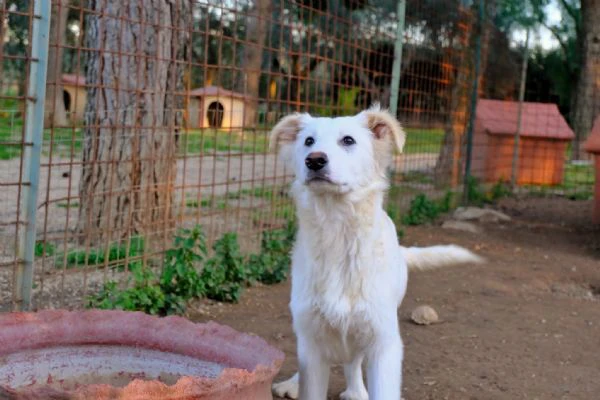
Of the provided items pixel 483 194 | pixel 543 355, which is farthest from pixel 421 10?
pixel 543 355

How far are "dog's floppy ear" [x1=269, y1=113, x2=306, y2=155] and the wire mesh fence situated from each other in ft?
3.29

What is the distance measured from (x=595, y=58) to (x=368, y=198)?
12.8m

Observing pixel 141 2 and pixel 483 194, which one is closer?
pixel 141 2

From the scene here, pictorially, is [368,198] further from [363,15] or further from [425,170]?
[425,170]

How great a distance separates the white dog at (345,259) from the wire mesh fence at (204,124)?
4.41 feet

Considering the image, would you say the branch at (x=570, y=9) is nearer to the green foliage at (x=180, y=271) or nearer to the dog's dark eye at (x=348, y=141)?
the green foliage at (x=180, y=271)

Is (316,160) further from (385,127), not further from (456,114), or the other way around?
(456,114)

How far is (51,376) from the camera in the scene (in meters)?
2.90

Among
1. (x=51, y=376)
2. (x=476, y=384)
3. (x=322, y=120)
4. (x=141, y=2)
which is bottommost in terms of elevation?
(x=476, y=384)

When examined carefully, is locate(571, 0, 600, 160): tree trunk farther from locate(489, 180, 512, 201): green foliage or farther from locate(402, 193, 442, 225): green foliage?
locate(402, 193, 442, 225): green foliage

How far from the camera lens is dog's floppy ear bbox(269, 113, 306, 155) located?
378 centimetres

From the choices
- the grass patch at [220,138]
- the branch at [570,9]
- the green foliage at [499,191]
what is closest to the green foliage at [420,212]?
the grass patch at [220,138]

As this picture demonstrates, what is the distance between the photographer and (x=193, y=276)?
5176 millimetres

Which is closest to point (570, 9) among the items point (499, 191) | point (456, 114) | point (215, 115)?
point (499, 191)
